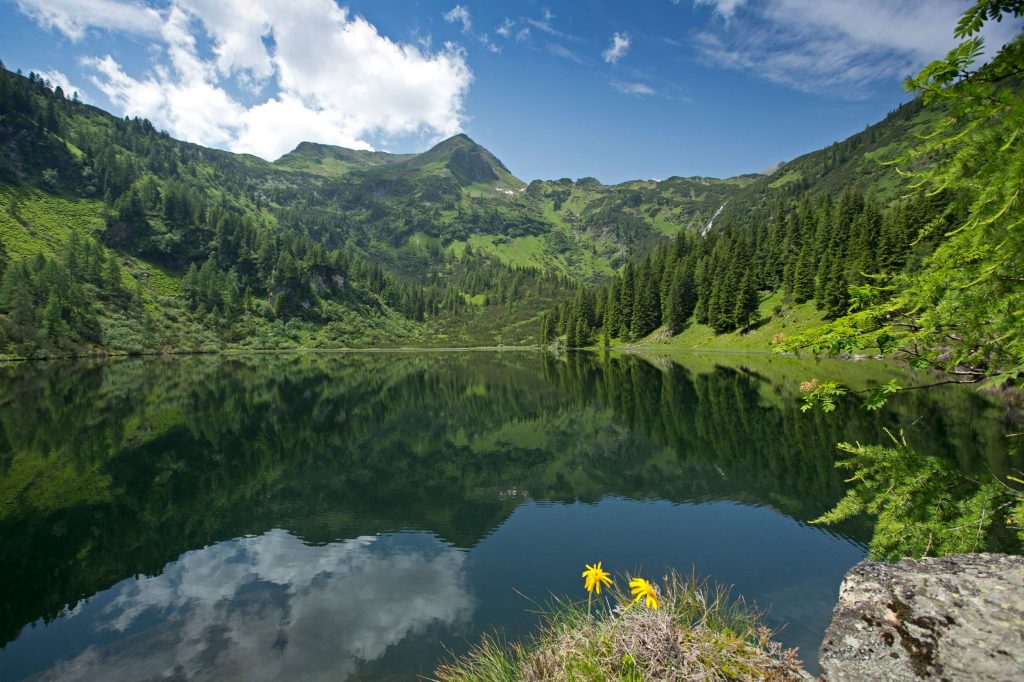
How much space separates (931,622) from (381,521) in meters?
20.0

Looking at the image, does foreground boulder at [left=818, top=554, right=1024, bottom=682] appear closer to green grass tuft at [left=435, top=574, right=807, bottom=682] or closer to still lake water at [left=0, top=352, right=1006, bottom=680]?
green grass tuft at [left=435, top=574, right=807, bottom=682]

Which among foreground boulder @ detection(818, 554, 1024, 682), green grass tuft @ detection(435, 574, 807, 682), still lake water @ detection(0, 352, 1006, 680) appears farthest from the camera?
still lake water @ detection(0, 352, 1006, 680)

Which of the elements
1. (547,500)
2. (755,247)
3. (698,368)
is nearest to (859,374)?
(698,368)

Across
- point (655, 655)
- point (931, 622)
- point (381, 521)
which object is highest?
point (931, 622)

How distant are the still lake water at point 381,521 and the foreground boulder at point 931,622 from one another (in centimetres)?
314

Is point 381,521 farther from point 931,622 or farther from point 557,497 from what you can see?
point 931,622

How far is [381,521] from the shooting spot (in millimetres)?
21531

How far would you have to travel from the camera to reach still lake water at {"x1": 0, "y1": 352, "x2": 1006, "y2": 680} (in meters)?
13.0

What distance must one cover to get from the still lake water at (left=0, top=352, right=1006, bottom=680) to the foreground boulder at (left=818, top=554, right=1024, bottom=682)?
3.14 m

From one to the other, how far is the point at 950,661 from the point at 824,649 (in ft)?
3.76

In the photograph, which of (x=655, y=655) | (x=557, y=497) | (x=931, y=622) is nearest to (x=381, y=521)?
(x=557, y=497)

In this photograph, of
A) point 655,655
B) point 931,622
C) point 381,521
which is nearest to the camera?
point 931,622

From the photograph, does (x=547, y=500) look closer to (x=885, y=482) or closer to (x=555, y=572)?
(x=555, y=572)

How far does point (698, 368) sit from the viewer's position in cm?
7381
